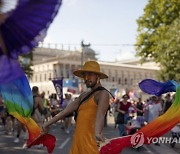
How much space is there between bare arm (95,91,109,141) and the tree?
20.6 meters

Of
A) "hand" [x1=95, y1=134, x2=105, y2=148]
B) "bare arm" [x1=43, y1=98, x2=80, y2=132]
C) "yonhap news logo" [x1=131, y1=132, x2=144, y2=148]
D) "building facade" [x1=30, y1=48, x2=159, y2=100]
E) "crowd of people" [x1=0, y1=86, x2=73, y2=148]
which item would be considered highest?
"bare arm" [x1=43, y1=98, x2=80, y2=132]

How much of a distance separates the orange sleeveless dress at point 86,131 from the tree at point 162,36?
20.6 m

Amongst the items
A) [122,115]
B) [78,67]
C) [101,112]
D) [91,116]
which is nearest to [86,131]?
[91,116]

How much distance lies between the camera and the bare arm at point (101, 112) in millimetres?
3789

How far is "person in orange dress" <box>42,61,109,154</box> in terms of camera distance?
12.7 ft

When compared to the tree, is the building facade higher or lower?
lower

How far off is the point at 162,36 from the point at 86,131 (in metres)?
27.0

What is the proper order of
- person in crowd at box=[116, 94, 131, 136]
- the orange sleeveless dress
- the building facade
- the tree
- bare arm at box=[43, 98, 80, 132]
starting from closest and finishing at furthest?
the orange sleeveless dress → bare arm at box=[43, 98, 80, 132] → person in crowd at box=[116, 94, 131, 136] → the tree → the building facade

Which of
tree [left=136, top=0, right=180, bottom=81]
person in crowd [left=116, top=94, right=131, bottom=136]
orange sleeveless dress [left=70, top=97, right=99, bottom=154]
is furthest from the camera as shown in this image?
tree [left=136, top=0, right=180, bottom=81]

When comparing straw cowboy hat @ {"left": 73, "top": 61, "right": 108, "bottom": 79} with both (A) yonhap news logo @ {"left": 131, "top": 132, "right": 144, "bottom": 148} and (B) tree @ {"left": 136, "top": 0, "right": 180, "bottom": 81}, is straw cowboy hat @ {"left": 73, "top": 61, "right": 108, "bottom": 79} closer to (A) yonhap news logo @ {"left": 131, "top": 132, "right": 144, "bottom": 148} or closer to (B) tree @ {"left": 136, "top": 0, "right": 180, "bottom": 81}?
(A) yonhap news logo @ {"left": 131, "top": 132, "right": 144, "bottom": 148}

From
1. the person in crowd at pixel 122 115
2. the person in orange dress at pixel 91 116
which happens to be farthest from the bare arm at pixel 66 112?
the person in crowd at pixel 122 115

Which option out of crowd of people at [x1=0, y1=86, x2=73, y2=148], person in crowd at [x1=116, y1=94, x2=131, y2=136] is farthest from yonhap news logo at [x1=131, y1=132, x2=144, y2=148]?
person in crowd at [x1=116, y1=94, x2=131, y2=136]

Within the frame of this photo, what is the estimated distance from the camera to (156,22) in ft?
111

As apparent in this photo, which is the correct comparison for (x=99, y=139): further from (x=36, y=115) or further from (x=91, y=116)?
(x=36, y=115)
